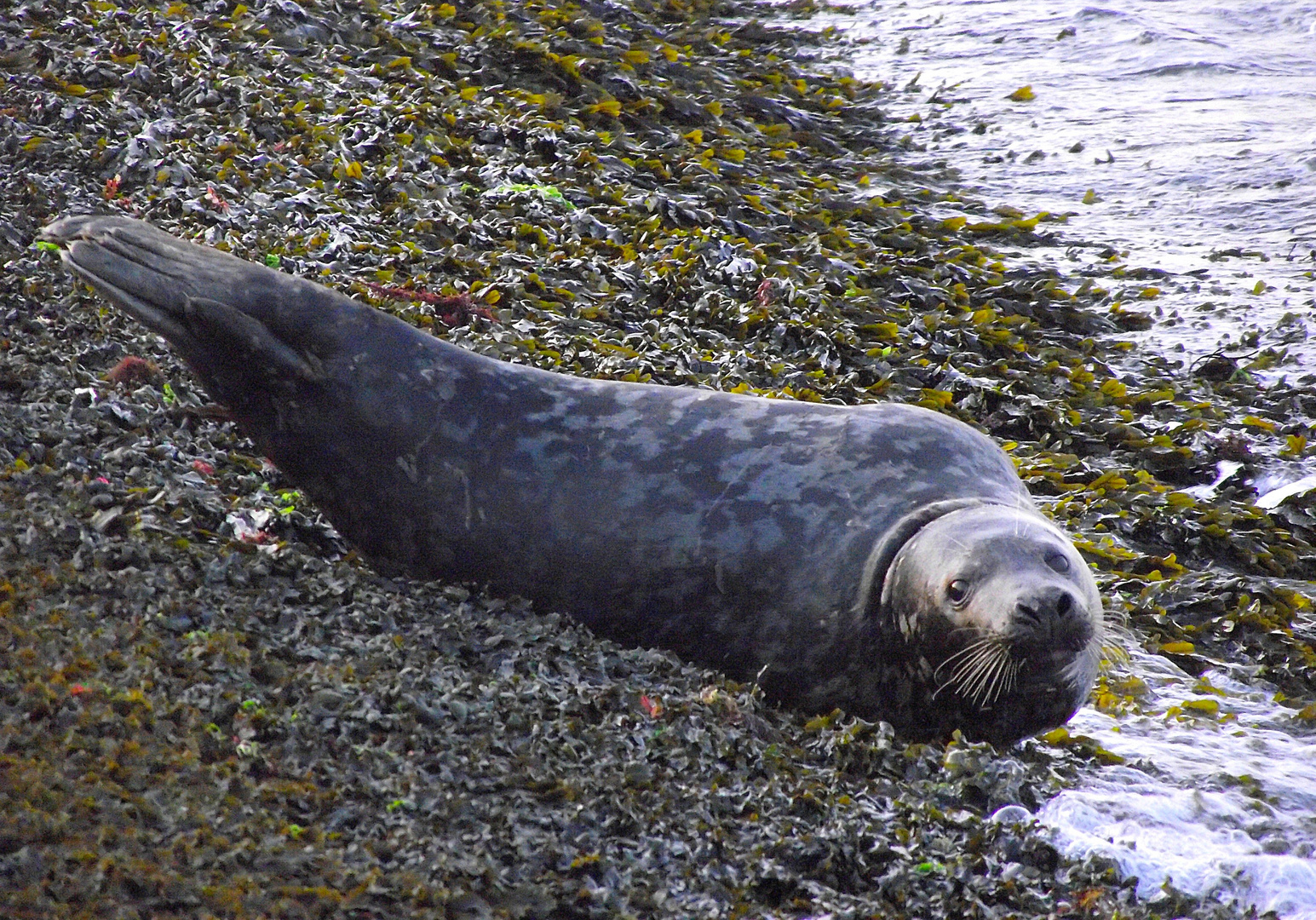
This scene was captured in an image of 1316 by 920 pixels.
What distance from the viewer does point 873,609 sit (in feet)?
11.2

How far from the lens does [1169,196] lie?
7.37 meters

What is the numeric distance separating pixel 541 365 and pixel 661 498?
1291 mm

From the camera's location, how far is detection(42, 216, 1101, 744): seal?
11.0 ft

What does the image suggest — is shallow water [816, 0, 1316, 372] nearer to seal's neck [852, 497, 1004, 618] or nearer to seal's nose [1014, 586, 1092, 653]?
seal's neck [852, 497, 1004, 618]

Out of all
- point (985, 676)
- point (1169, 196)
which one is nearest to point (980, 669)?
point (985, 676)

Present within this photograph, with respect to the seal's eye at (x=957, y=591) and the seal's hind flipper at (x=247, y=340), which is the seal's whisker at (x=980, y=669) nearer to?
the seal's eye at (x=957, y=591)

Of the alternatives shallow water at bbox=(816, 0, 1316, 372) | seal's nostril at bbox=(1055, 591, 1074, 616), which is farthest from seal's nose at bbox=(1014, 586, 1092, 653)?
shallow water at bbox=(816, 0, 1316, 372)

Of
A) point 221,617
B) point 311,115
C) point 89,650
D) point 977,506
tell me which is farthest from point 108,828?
point 311,115

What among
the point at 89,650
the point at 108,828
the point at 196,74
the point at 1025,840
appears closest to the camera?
the point at 108,828

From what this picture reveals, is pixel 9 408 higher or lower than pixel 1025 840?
higher

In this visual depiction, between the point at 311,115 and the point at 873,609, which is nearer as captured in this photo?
the point at 873,609

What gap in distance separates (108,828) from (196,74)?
14.1 ft

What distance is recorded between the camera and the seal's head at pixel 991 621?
123 inches

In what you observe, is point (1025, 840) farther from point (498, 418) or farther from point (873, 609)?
point (498, 418)
